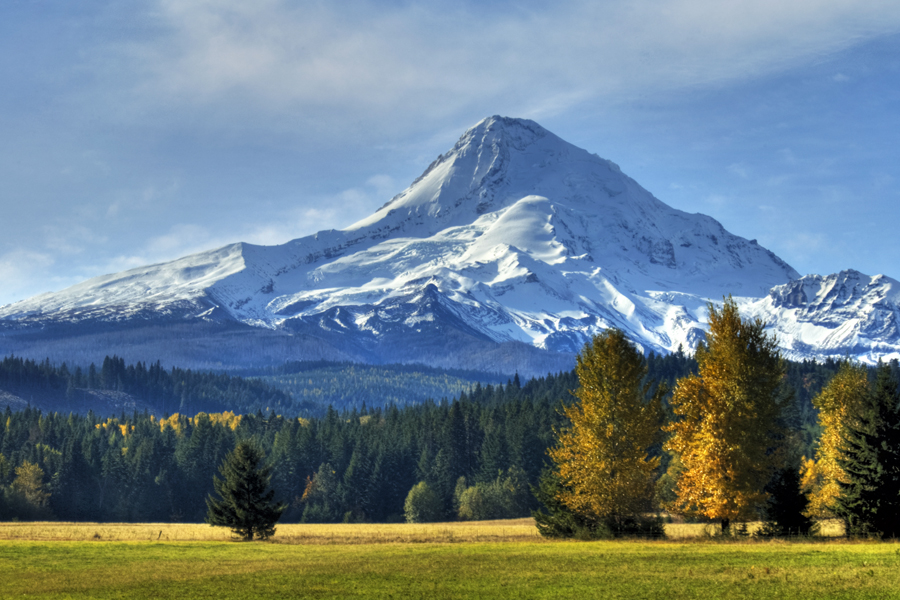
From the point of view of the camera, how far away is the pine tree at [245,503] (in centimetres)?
6662

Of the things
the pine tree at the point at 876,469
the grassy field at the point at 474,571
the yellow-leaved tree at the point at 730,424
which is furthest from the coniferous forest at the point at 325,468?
the grassy field at the point at 474,571

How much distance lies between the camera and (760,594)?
30.0 m

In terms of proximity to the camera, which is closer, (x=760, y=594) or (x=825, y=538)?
(x=760, y=594)

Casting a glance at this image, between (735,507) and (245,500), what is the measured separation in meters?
38.5

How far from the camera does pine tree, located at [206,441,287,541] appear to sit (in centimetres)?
6662

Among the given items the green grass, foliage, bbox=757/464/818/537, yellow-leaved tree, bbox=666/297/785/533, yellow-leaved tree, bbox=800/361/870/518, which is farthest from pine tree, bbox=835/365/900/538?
yellow-leaved tree, bbox=800/361/870/518

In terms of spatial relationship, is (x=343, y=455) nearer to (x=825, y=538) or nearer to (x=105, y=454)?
(x=105, y=454)

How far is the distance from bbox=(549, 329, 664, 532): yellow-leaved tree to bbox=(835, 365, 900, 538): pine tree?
11.8 m

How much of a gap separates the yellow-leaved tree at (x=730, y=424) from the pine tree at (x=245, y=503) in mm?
33631

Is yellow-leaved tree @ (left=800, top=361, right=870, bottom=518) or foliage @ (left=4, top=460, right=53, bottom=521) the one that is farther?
foliage @ (left=4, top=460, right=53, bottom=521)

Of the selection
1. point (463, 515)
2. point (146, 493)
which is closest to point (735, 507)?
point (463, 515)

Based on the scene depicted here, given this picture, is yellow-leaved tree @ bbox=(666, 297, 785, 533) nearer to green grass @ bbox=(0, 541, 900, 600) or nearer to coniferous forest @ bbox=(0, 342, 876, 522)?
green grass @ bbox=(0, 541, 900, 600)

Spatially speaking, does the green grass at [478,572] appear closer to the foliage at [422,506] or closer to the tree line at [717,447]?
the tree line at [717,447]

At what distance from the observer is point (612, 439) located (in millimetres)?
54438
